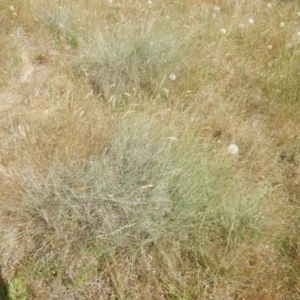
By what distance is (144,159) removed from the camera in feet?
6.43

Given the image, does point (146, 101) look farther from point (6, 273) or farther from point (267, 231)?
point (6, 273)

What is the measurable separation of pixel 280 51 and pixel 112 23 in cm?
172

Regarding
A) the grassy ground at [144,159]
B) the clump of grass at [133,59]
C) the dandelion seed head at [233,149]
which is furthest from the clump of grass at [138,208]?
the clump of grass at [133,59]

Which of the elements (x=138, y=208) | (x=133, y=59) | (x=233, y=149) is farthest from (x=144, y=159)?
(x=133, y=59)

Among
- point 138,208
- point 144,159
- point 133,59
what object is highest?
point 133,59

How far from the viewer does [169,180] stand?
1902 mm

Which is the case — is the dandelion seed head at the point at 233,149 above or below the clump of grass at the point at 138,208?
above

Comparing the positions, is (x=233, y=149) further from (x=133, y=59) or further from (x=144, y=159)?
(x=133, y=59)

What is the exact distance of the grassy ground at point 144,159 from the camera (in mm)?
1670

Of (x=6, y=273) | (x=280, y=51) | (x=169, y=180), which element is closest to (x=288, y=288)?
(x=169, y=180)

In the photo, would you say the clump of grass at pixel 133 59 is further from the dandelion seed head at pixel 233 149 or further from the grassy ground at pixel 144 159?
the dandelion seed head at pixel 233 149

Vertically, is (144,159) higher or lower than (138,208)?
higher

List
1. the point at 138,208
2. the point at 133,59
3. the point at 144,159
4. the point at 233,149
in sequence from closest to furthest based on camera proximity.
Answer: the point at 138,208 < the point at 144,159 < the point at 233,149 < the point at 133,59

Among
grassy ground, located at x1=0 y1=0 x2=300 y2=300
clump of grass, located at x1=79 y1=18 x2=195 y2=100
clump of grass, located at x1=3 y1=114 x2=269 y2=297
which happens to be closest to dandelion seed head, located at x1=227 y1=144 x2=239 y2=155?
grassy ground, located at x1=0 y1=0 x2=300 y2=300
